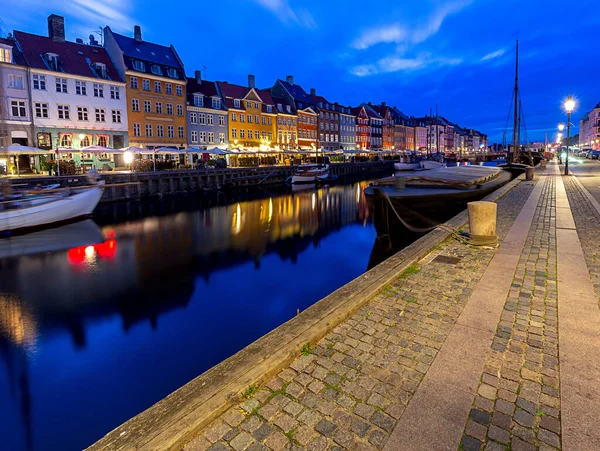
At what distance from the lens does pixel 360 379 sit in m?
3.85

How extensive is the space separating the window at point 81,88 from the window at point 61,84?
3.48 feet

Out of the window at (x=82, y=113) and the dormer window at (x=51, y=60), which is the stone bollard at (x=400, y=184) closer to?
the window at (x=82, y=113)

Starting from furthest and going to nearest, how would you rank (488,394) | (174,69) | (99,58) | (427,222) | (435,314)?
(174,69) < (99,58) < (427,222) < (435,314) < (488,394)

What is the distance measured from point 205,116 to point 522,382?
55.7 metres

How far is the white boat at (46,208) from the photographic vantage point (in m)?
19.4

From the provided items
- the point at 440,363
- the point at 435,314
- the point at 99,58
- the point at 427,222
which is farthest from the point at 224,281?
the point at 99,58

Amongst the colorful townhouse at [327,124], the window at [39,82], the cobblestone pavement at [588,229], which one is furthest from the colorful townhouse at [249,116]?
the cobblestone pavement at [588,229]

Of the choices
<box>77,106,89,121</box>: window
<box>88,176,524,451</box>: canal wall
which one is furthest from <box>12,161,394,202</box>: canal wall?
<box>88,176,524,451</box>: canal wall

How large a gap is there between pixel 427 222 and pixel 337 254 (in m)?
4.19

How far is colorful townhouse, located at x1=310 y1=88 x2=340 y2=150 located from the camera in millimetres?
80500

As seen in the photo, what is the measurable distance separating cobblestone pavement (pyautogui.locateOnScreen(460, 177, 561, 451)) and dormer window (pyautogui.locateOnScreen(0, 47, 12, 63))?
44.0 m

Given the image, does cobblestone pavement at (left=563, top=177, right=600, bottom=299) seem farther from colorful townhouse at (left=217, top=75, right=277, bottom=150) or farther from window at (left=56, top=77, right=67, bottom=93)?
colorful townhouse at (left=217, top=75, right=277, bottom=150)

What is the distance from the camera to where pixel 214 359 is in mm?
7547

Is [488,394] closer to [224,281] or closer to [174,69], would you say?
[224,281]
